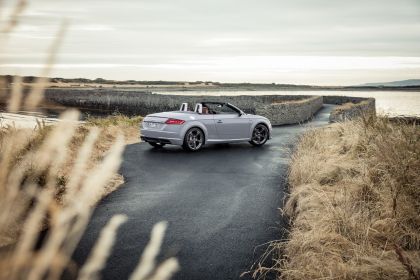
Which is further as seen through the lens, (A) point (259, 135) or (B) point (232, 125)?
(A) point (259, 135)

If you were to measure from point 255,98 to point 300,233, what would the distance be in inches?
2435

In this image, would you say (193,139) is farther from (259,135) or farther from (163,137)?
(259,135)

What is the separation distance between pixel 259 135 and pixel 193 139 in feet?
9.74

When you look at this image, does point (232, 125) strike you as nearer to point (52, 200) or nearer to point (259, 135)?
point (259, 135)

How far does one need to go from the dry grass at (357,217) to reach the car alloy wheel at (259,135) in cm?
598

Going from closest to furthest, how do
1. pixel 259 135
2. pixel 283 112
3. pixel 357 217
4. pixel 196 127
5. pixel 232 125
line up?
pixel 357 217, pixel 196 127, pixel 232 125, pixel 259 135, pixel 283 112

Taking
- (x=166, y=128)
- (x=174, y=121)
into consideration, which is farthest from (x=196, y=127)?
(x=166, y=128)

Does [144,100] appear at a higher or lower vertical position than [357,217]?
lower

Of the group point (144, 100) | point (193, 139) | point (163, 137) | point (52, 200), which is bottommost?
point (144, 100)

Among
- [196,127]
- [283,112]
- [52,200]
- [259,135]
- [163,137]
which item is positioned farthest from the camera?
[283,112]

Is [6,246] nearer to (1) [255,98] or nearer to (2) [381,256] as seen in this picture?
(2) [381,256]

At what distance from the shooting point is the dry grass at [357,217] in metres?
4.07

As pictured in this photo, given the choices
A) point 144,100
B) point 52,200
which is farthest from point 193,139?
point 144,100

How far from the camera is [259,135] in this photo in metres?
15.6
